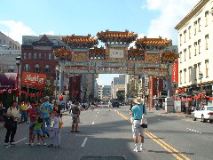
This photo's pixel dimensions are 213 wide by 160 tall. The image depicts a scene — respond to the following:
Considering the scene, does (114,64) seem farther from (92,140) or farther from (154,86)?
(154,86)

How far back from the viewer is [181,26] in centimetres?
7094

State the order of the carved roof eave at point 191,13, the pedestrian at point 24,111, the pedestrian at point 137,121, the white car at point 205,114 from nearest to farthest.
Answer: the pedestrian at point 137,121 → the pedestrian at point 24,111 → the white car at point 205,114 → the carved roof eave at point 191,13

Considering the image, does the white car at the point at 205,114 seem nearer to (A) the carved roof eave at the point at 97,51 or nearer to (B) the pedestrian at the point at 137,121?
(A) the carved roof eave at the point at 97,51

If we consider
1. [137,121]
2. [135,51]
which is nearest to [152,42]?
[135,51]

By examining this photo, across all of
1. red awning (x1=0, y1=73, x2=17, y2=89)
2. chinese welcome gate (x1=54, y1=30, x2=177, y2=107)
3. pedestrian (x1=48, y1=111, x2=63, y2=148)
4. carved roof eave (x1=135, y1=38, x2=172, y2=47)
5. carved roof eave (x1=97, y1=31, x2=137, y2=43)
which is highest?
carved roof eave (x1=97, y1=31, x2=137, y2=43)

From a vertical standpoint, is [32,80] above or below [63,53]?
below

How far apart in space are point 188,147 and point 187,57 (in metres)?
49.5

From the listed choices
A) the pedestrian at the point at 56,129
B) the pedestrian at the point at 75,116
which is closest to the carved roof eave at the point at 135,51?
the pedestrian at the point at 75,116

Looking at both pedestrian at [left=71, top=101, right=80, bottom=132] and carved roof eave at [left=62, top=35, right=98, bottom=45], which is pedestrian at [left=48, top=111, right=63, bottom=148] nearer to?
pedestrian at [left=71, top=101, right=80, bottom=132]

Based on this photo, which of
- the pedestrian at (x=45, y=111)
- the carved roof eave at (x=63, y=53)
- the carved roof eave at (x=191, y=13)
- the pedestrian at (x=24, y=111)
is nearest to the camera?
the pedestrian at (x=45, y=111)

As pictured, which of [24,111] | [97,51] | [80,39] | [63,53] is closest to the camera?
[24,111]

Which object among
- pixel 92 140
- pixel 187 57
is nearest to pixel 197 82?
Result: pixel 187 57

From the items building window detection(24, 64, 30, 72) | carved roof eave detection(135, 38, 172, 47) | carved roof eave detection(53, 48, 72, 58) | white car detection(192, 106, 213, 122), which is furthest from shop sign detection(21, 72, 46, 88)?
building window detection(24, 64, 30, 72)

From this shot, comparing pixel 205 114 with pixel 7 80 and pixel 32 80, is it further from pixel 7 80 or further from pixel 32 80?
pixel 32 80
